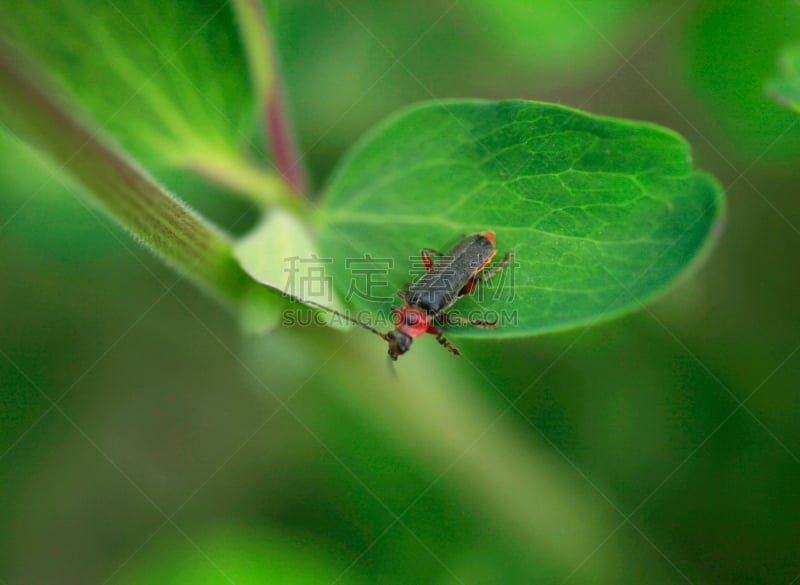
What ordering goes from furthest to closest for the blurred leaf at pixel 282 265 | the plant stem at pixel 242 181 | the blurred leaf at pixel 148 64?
the plant stem at pixel 242 181 → the blurred leaf at pixel 148 64 → the blurred leaf at pixel 282 265

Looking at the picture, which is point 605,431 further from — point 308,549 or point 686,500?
point 308,549

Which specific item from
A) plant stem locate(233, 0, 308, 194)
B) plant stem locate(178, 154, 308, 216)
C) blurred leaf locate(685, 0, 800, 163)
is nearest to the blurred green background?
blurred leaf locate(685, 0, 800, 163)

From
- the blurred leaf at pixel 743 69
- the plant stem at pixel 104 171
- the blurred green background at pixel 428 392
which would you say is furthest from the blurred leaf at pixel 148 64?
the blurred leaf at pixel 743 69

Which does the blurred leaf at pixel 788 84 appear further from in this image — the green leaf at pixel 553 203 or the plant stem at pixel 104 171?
the plant stem at pixel 104 171

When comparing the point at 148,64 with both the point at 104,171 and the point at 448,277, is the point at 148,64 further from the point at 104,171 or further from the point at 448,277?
the point at 448,277

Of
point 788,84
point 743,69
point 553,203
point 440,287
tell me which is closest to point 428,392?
point 440,287

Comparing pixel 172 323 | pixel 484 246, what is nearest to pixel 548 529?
pixel 484 246

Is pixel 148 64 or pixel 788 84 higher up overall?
pixel 788 84
